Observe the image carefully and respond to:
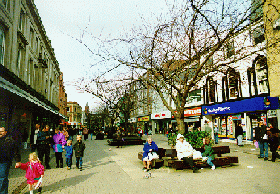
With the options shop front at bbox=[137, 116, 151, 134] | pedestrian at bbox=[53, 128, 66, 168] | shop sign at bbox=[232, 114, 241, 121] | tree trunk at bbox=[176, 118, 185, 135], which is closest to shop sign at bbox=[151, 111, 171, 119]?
shop front at bbox=[137, 116, 151, 134]

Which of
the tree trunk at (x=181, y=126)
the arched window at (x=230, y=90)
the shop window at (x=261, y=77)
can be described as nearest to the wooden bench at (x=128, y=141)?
the arched window at (x=230, y=90)

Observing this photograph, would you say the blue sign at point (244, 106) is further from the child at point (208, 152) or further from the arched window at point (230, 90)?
the child at point (208, 152)

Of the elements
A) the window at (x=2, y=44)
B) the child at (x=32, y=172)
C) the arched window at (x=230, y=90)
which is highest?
the window at (x=2, y=44)

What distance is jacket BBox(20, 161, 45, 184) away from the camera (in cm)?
552

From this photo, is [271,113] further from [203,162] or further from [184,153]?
[184,153]

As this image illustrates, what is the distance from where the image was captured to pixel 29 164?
5.68 m

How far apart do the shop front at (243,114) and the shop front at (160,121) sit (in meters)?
13.9

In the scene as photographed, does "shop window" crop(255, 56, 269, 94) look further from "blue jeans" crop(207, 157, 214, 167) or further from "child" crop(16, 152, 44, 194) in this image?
"child" crop(16, 152, 44, 194)

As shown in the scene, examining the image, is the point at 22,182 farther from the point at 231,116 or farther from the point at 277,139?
the point at 231,116

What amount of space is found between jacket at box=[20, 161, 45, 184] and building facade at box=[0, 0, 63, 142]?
4101mm

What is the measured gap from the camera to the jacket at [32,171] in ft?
18.1

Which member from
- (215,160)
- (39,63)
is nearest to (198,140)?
(215,160)

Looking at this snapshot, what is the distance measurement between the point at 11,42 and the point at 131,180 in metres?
13.1

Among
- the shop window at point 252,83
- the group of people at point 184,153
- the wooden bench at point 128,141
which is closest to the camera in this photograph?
the group of people at point 184,153
